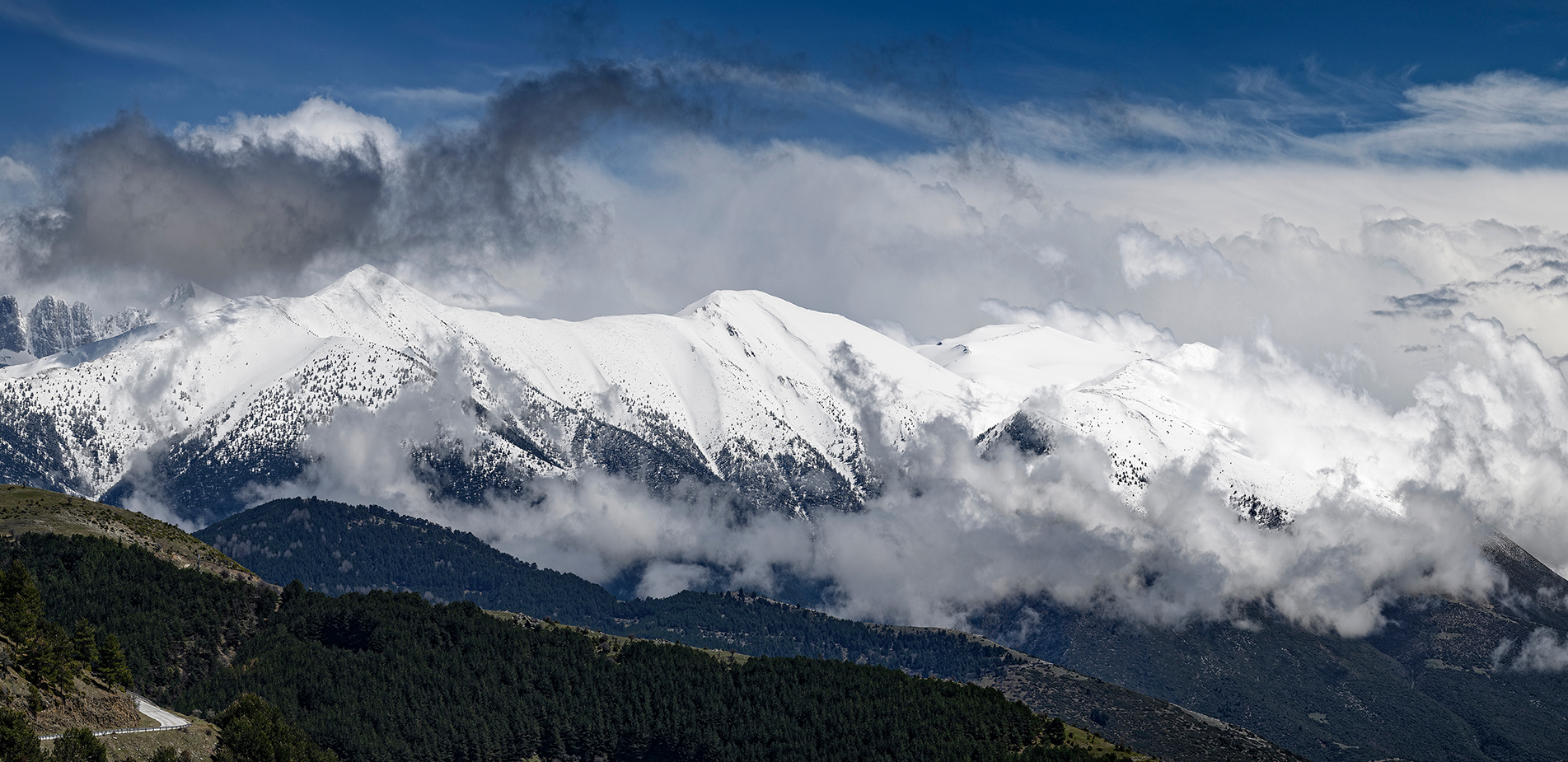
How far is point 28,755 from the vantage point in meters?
182

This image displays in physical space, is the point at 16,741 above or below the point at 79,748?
above

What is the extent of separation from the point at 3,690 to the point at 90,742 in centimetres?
1587

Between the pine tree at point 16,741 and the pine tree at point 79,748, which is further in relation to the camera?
the pine tree at point 79,748

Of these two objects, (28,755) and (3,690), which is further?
(3,690)

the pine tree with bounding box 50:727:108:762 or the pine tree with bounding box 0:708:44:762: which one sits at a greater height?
the pine tree with bounding box 0:708:44:762

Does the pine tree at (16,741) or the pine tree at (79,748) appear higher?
the pine tree at (16,741)

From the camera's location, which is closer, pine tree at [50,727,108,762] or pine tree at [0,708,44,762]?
pine tree at [0,708,44,762]

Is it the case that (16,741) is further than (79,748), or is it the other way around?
(79,748)

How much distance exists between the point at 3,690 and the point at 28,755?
20613 mm

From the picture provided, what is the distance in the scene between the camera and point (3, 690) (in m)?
198
